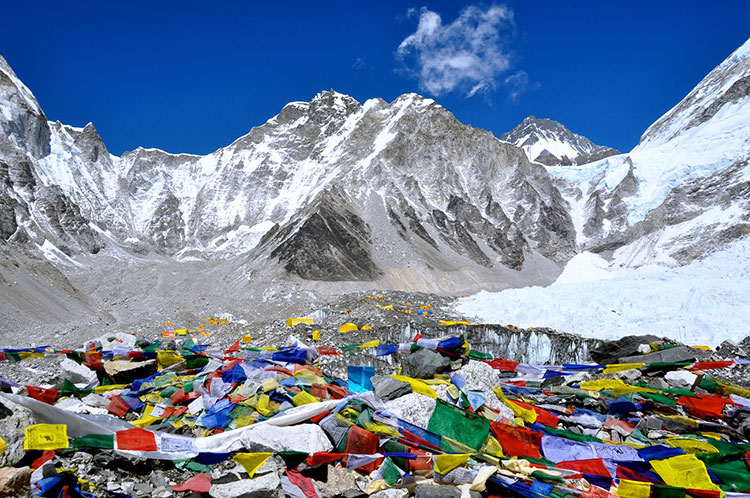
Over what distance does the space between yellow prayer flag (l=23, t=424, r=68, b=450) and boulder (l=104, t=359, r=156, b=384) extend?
3138 millimetres

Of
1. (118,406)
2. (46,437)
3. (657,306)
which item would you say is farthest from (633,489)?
(657,306)

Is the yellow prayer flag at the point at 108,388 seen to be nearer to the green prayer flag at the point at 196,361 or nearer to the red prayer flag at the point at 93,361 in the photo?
the red prayer flag at the point at 93,361

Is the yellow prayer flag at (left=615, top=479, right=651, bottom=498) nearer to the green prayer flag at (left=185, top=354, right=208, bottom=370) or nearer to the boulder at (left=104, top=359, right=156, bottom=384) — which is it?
the green prayer flag at (left=185, top=354, right=208, bottom=370)

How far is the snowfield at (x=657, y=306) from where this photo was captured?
16969 millimetres

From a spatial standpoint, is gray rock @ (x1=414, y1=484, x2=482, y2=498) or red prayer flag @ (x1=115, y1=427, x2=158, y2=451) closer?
gray rock @ (x1=414, y1=484, x2=482, y2=498)

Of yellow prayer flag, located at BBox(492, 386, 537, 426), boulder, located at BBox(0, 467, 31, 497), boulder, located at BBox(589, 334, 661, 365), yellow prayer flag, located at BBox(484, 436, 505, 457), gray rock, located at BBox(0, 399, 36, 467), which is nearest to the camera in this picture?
boulder, located at BBox(0, 467, 31, 497)

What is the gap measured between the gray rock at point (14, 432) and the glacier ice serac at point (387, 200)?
89.1ft

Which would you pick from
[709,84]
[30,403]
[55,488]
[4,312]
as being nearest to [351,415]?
[55,488]

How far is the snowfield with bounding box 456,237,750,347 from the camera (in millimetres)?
16969

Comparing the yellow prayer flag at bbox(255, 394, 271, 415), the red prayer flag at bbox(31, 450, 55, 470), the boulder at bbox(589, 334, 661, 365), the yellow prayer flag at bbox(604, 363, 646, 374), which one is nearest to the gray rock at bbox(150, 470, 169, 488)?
the red prayer flag at bbox(31, 450, 55, 470)

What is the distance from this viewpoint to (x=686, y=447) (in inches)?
234

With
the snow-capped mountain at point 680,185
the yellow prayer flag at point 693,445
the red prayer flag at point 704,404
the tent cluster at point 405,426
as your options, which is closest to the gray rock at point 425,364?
the tent cluster at point 405,426

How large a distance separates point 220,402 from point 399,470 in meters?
2.74

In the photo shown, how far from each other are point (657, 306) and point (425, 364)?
17095 mm
